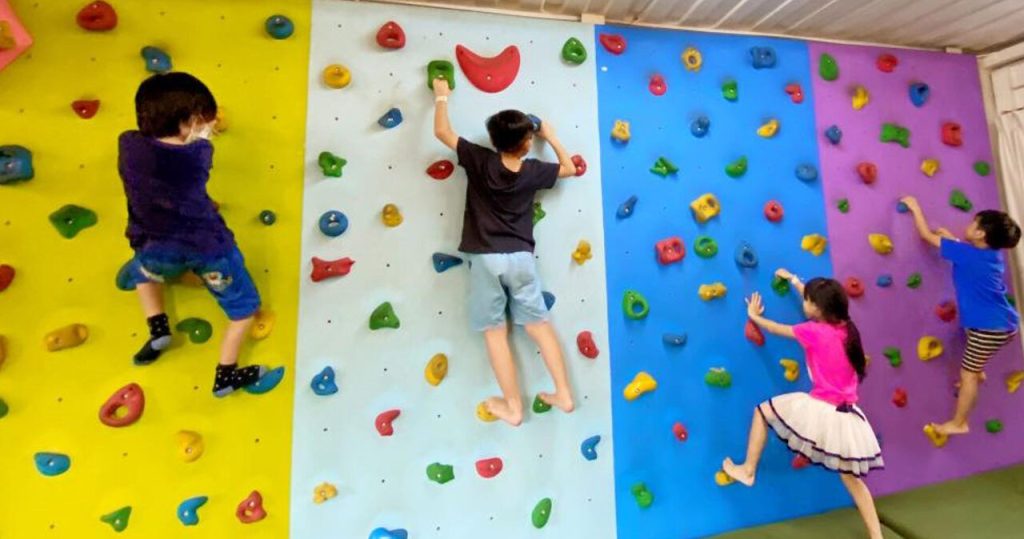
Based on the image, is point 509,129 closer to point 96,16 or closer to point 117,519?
point 96,16

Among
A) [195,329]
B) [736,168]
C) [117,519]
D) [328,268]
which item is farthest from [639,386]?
[117,519]

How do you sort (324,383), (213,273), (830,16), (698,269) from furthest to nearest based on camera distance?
(830,16) < (698,269) < (324,383) < (213,273)

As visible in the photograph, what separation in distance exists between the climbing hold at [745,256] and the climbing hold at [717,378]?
467mm

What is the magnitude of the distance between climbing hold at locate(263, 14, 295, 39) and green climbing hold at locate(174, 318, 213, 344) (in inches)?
40.3

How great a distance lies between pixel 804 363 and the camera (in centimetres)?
244

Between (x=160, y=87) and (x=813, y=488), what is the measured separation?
2885 mm

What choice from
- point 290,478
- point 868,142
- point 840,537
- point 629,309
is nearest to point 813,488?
point 840,537

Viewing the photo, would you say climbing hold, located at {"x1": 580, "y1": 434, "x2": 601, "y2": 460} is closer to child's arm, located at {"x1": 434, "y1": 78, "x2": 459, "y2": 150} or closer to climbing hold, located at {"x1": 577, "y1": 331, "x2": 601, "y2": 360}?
climbing hold, located at {"x1": 577, "y1": 331, "x2": 601, "y2": 360}

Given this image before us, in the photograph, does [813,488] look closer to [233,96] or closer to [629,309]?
[629,309]

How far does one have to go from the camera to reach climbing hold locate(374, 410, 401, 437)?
1.93m

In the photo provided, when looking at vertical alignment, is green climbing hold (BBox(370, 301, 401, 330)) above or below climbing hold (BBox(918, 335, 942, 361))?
above

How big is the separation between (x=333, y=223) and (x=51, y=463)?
1115mm

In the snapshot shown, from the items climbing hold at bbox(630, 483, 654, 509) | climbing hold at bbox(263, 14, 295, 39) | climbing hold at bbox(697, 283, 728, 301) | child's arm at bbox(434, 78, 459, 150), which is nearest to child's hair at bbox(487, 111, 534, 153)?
child's arm at bbox(434, 78, 459, 150)

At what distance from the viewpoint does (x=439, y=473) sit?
77.4 inches
